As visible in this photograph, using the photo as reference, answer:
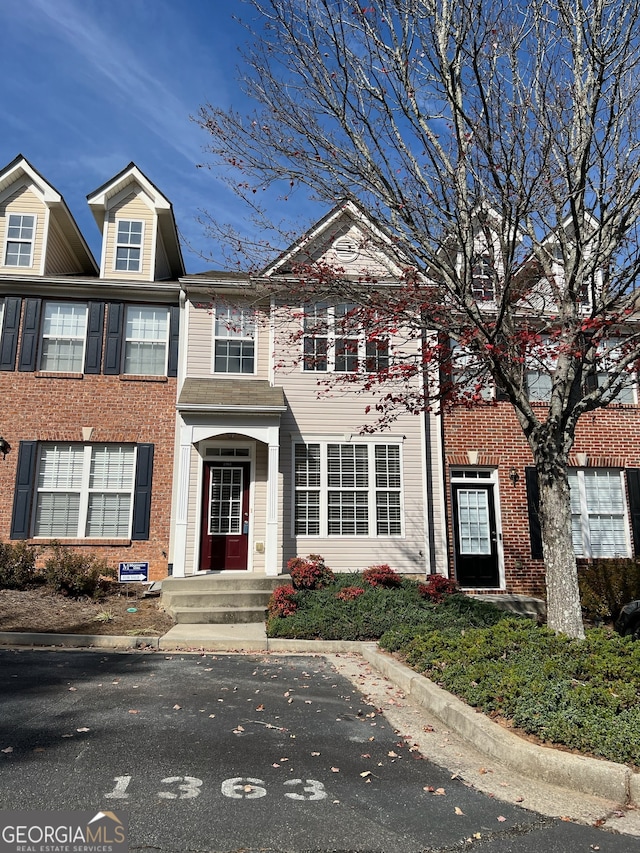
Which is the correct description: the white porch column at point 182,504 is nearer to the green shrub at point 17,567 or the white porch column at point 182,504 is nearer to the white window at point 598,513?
the green shrub at point 17,567

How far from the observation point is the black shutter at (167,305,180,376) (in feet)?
41.8

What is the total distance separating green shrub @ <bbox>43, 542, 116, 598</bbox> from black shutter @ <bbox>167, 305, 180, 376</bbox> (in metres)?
4.17

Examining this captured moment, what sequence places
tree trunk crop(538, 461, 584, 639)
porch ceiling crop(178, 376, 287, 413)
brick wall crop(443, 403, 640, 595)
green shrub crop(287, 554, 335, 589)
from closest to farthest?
tree trunk crop(538, 461, 584, 639)
green shrub crop(287, 554, 335, 589)
porch ceiling crop(178, 376, 287, 413)
brick wall crop(443, 403, 640, 595)

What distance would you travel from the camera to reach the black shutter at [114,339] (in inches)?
499

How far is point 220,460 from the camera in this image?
12602 mm

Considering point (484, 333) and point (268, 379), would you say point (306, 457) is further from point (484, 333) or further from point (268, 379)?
point (484, 333)

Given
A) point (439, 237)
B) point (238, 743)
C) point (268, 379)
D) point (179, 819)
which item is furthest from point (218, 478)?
point (179, 819)

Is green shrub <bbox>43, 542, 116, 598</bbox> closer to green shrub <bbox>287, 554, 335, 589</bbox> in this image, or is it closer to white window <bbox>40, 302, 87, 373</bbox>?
green shrub <bbox>287, 554, 335, 589</bbox>

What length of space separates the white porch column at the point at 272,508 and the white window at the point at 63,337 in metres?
4.51

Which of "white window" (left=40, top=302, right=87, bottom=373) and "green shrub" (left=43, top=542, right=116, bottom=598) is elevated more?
"white window" (left=40, top=302, right=87, bottom=373)

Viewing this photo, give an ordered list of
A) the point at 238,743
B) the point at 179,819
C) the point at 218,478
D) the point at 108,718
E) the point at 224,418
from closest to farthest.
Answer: the point at 179,819, the point at 238,743, the point at 108,718, the point at 224,418, the point at 218,478

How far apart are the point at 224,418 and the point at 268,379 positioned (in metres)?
1.52

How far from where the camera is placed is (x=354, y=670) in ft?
25.1

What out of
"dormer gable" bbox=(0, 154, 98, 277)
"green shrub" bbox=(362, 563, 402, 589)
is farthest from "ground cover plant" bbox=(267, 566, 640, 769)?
"dormer gable" bbox=(0, 154, 98, 277)
